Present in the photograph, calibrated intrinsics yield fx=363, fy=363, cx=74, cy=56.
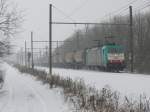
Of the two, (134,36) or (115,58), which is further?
(134,36)

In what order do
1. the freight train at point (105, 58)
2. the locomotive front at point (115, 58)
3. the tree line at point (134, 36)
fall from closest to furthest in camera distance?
1. the locomotive front at point (115, 58)
2. the freight train at point (105, 58)
3. the tree line at point (134, 36)

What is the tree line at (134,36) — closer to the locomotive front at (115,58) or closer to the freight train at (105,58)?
the freight train at (105,58)

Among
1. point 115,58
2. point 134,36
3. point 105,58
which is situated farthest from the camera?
point 134,36

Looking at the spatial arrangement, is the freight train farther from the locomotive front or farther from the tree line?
the tree line

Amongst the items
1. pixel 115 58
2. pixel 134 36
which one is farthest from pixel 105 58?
pixel 134 36

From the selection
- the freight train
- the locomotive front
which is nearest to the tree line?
the freight train

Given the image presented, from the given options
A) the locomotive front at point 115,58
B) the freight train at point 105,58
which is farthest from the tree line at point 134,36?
the locomotive front at point 115,58

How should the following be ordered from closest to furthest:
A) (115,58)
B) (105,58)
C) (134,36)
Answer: (105,58) → (115,58) → (134,36)

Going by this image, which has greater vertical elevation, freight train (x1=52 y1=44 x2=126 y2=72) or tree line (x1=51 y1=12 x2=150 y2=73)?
tree line (x1=51 y1=12 x2=150 y2=73)

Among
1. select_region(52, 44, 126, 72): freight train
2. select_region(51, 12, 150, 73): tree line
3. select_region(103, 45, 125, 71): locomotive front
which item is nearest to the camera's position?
select_region(103, 45, 125, 71): locomotive front

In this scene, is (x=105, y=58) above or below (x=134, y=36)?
below

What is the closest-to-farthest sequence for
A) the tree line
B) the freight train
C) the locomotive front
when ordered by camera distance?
1. the locomotive front
2. the freight train
3. the tree line

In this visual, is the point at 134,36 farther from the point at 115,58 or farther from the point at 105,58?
the point at 105,58

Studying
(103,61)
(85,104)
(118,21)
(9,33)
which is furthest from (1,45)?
(118,21)
